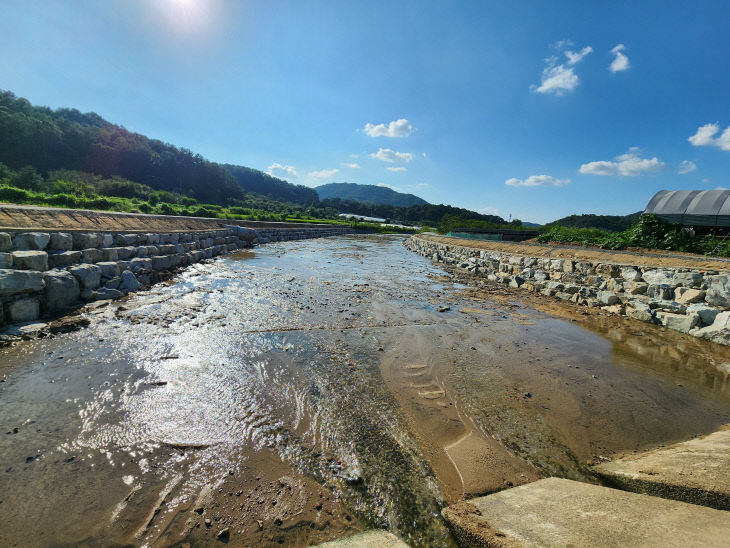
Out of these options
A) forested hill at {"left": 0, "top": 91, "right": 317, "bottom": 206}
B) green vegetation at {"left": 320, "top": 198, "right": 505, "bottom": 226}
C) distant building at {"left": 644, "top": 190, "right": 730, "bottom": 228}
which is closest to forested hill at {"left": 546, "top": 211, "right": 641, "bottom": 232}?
distant building at {"left": 644, "top": 190, "right": 730, "bottom": 228}

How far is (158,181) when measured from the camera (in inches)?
2201

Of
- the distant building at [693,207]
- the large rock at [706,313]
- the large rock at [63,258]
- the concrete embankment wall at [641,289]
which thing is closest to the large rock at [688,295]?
the concrete embankment wall at [641,289]

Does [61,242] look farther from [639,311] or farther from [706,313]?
[706,313]

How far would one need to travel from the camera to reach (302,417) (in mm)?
2922

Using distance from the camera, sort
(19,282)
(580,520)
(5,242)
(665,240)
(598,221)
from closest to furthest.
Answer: (580,520)
(19,282)
(5,242)
(665,240)
(598,221)

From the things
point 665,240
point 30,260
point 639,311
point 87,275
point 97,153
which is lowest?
point 87,275

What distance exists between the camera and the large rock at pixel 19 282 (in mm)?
4145

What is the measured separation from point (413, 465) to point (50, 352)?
488 centimetres

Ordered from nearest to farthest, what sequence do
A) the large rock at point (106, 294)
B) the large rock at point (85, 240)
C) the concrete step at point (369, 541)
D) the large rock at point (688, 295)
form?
the concrete step at point (369, 541) → the large rock at point (106, 294) → the large rock at point (85, 240) → the large rock at point (688, 295)

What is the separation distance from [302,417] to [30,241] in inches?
241

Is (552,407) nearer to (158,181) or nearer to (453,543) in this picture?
(453,543)

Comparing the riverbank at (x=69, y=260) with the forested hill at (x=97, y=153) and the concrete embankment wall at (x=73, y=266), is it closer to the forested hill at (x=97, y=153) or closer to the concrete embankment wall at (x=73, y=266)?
the concrete embankment wall at (x=73, y=266)

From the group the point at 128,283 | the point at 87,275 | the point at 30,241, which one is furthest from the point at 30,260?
the point at 128,283

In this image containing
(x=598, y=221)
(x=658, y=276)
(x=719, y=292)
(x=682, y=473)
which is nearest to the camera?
(x=682, y=473)
